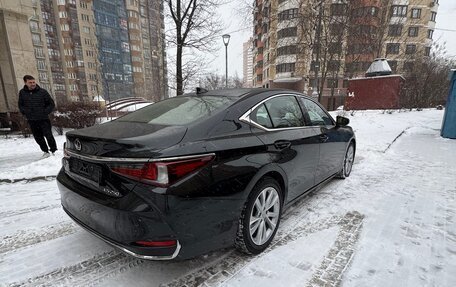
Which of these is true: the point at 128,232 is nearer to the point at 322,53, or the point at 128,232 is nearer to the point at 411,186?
the point at 411,186

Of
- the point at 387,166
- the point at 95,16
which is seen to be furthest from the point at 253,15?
the point at 95,16

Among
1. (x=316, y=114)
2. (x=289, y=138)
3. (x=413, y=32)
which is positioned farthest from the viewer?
(x=413, y=32)

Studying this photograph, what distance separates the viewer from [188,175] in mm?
1725

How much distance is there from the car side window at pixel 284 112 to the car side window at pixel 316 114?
25 cm

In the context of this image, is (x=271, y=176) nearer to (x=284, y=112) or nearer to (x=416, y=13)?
(x=284, y=112)

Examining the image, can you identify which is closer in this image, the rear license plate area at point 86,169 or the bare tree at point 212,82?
the rear license plate area at point 86,169

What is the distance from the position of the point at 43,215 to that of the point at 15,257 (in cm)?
91

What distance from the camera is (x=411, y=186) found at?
4117 millimetres

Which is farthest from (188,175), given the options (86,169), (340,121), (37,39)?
(37,39)

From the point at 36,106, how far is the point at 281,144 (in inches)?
220

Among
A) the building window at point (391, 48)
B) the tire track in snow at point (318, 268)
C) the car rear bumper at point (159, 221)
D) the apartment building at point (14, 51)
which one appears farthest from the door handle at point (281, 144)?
the building window at point (391, 48)

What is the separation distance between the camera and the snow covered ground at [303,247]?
80.4 inches

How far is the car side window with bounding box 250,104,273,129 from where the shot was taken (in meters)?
2.40

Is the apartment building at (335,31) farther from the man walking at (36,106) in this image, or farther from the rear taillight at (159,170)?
the rear taillight at (159,170)
